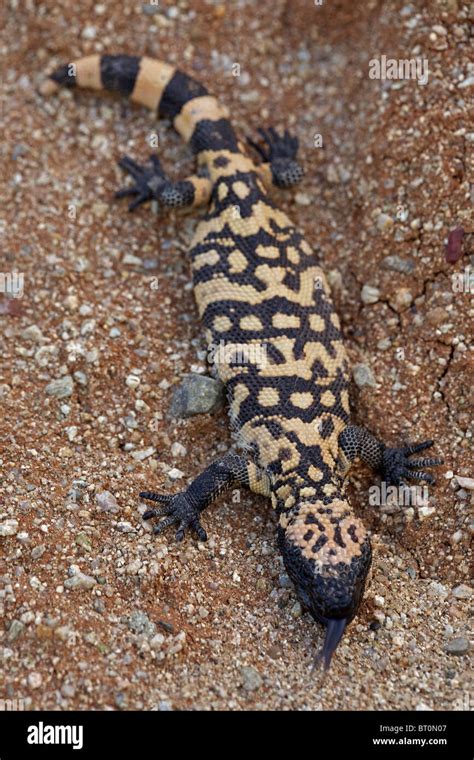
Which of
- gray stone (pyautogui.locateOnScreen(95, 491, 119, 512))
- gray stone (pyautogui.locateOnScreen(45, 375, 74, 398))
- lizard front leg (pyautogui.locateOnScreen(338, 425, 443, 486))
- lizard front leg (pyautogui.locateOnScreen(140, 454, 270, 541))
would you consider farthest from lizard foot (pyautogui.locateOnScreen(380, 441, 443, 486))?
gray stone (pyautogui.locateOnScreen(45, 375, 74, 398))

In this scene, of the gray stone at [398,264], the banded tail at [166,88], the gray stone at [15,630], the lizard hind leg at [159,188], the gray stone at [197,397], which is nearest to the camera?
the gray stone at [15,630]

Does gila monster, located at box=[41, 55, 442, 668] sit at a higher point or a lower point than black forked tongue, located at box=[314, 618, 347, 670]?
higher

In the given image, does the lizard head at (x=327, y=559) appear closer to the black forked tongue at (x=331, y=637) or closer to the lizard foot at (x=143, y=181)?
the black forked tongue at (x=331, y=637)

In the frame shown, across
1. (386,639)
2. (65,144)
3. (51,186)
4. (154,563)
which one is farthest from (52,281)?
(386,639)

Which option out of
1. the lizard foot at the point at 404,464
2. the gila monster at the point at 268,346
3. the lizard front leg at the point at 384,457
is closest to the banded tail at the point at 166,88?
the gila monster at the point at 268,346

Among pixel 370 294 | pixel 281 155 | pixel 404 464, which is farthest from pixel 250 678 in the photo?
pixel 281 155

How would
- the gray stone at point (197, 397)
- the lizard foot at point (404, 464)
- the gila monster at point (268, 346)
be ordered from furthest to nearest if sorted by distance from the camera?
the gray stone at point (197, 397) < the lizard foot at point (404, 464) < the gila monster at point (268, 346)

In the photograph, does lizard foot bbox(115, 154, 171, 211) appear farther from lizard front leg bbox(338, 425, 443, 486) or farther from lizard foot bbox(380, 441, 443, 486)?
lizard foot bbox(380, 441, 443, 486)
